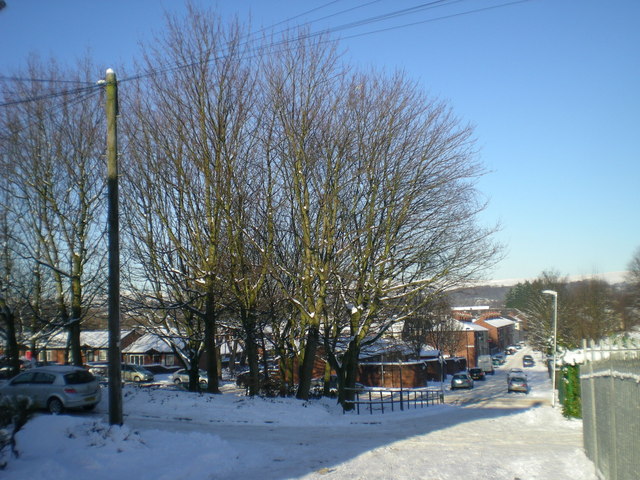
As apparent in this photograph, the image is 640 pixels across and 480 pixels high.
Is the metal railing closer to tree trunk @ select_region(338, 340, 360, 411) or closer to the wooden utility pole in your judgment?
tree trunk @ select_region(338, 340, 360, 411)

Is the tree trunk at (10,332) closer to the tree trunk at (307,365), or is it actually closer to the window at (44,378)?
the window at (44,378)

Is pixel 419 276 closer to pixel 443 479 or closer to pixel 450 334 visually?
pixel 443 479

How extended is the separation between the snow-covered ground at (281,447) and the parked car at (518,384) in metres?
29.6

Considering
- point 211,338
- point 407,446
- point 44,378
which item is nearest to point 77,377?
point 44,378

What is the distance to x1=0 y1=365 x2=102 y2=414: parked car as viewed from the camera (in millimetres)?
16797

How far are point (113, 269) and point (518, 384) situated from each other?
40913 millimetres

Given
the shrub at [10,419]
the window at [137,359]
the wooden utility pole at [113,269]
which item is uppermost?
the wooden utility pole at [113,269]

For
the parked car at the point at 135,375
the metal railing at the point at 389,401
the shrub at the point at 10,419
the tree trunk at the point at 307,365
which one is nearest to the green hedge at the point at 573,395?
the metal railing at the point at 389,401

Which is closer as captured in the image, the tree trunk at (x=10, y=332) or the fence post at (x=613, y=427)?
the fence post at (x=613, y=427)

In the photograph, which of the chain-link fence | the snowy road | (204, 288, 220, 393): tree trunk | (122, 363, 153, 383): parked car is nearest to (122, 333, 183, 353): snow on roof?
(122, 363, 153, 383): parked car

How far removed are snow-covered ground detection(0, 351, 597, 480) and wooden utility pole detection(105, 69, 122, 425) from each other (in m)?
0.62

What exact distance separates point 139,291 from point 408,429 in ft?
45.8

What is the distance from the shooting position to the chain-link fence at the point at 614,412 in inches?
264

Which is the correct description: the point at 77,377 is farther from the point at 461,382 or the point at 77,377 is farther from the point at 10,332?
the point at 461,382
